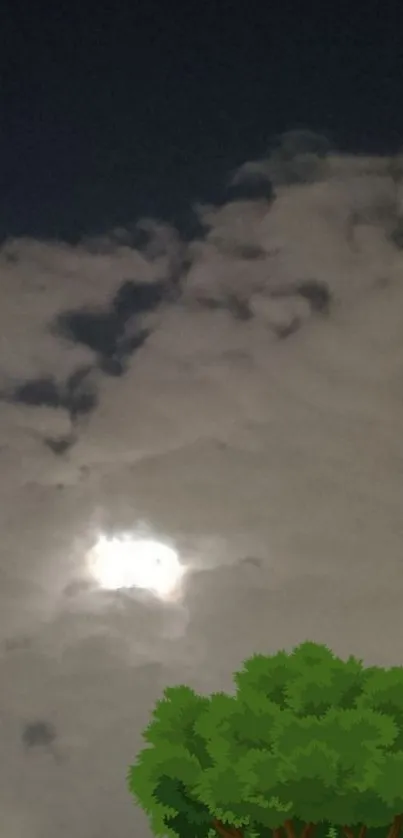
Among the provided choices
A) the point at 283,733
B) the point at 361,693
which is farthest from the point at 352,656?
the point at 283,733

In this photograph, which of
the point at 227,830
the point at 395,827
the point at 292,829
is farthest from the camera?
the point at 227,830

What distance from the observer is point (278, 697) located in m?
24.0

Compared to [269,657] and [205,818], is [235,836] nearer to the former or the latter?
[205,818]

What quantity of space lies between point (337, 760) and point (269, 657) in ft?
15.6

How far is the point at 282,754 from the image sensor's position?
2067 centimetres

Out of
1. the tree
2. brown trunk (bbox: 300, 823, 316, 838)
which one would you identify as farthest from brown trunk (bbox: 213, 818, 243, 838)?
brown trunk (bbox: 300, 823, 316, 838)

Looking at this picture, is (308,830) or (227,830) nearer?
(308,830)

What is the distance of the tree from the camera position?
810 inches

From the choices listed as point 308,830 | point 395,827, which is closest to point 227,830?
point 308,830

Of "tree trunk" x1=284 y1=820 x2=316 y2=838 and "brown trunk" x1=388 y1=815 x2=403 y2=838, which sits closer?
"tree trunk" x1=284 y1=820 x2=316 y2=838

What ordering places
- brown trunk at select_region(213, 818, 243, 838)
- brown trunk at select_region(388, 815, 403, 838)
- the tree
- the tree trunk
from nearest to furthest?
the tree, the tree trunk, brown trunk at select_region(388, 815, 403, 838), brown trunk at select_region(213, 818, 243, 838)

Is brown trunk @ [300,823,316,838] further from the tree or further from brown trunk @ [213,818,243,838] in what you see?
brown trunk @ [213,818,243,838]

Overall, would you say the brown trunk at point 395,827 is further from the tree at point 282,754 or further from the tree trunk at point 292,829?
the tree trunk at point 292,829

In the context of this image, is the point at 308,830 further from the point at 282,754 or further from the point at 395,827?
the point at 282,754
